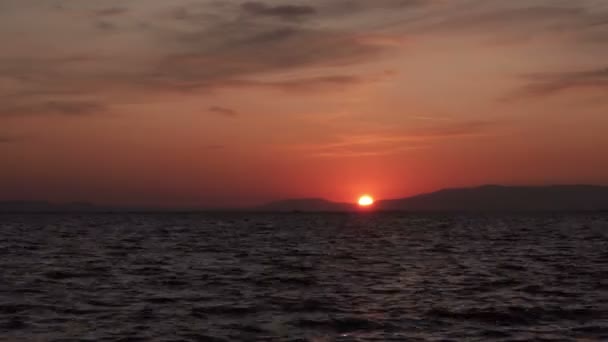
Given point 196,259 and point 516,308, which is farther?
point 196,259

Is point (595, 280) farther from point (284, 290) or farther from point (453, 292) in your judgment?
point (284, 290)

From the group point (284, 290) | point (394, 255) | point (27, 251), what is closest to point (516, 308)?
point (284, 290)

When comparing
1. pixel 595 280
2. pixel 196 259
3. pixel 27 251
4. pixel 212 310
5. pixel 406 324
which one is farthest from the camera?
pixel 27 251

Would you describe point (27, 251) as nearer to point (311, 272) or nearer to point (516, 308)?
point (311, 272)

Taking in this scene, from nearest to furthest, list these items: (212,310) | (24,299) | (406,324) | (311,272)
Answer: (406,324)
(212,310)
(24,299)
(311,272)

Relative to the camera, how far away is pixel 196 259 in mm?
48562

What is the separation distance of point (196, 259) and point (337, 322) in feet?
89.2

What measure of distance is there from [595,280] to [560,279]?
5.23 feet

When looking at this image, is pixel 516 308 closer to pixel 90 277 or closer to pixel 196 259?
pixel 90 277

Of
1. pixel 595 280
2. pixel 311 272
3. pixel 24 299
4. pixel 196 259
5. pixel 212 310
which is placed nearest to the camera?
pixel 212 310

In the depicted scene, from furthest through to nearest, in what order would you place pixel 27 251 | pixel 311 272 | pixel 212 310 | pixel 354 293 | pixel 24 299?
pixel 27 251
pixel 311 272
pixel 354 293
pixel 24 299
pixel 212 310

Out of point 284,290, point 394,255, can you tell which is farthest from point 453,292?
point 394,255

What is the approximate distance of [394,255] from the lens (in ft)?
170

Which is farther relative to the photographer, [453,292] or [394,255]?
[394,255]
